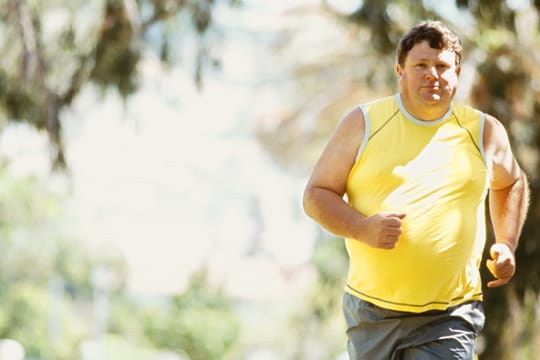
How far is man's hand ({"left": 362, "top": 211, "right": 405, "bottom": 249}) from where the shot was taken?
8.73ft

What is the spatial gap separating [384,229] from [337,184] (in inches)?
8.6

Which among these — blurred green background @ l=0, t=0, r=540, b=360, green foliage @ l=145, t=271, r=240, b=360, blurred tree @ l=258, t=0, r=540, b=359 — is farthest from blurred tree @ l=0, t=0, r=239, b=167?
green foliage @ l=145, t=271, r=240, b=360

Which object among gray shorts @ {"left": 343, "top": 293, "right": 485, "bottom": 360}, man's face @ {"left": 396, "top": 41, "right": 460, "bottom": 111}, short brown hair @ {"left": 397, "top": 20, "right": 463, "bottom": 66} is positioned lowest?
gray shorts @ {"left": 343, "top": 293, "right": 485, "bottom": 360}

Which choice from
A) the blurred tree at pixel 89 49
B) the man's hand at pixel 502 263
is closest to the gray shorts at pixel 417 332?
the man's hand at pixel 502 263

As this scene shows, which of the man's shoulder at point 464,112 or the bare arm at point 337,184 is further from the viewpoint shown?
the man's shoulder at point 464,112

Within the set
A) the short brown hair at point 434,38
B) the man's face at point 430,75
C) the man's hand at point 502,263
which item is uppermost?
the short brown hair at point 434,38

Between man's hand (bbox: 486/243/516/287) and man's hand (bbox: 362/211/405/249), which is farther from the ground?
man's hand (bbox: 362/211/405/249)

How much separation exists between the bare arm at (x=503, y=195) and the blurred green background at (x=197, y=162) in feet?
14.5

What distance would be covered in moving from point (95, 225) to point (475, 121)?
31.9 meters

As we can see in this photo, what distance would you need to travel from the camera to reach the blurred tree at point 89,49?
7.84m

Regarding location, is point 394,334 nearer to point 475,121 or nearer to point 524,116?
point 475,121

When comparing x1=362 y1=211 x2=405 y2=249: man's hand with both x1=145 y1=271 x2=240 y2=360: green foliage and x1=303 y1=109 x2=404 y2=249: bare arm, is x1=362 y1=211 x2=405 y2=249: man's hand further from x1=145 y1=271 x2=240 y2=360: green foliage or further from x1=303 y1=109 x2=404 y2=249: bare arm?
Result: x1=145 y1=271 x2=240 y2=360: green foliage

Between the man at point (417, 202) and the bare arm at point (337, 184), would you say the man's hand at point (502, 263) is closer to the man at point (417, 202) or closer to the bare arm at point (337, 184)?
the man at point (417, 202)

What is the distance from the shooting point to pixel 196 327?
84.2 ft
